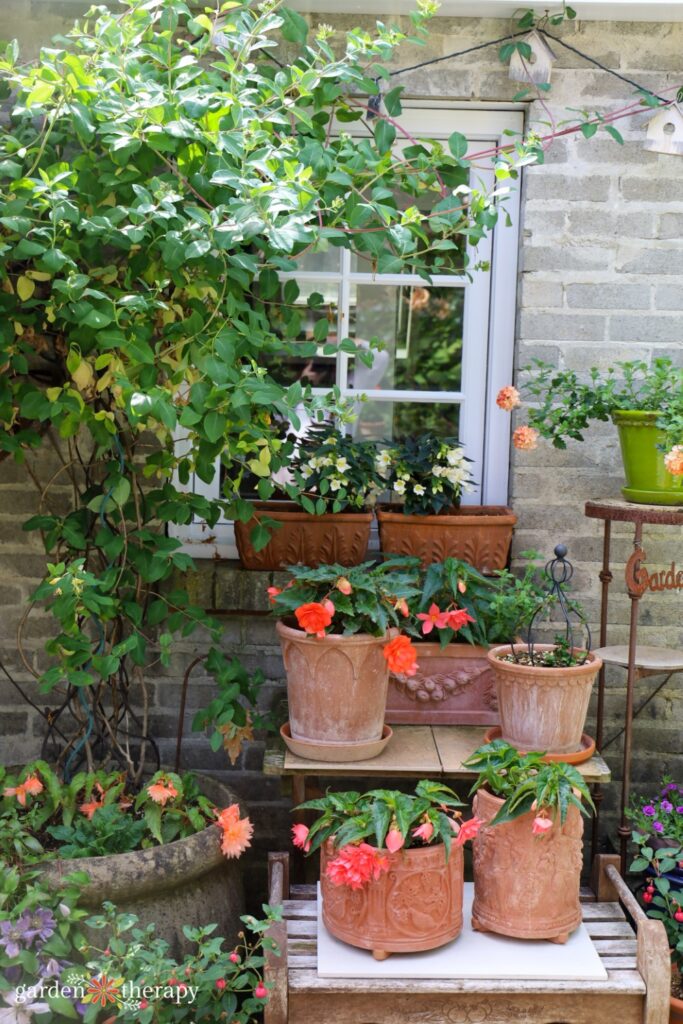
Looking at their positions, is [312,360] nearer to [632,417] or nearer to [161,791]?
[632,417]

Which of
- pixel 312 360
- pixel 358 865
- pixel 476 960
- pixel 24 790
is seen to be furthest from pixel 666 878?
pixel 312 360

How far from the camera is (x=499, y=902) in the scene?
273cm

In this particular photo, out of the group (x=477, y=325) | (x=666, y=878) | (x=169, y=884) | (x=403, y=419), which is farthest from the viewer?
(x=403, y=419)

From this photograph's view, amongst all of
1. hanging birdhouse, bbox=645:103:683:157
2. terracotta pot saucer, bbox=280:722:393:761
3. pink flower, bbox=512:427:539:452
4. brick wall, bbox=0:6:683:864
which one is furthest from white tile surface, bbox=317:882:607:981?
hanging birdhouse, bbox=645:103:683:157

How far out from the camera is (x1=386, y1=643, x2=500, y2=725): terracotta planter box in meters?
3.31

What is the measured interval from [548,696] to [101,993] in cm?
129

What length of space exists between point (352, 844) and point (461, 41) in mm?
2431

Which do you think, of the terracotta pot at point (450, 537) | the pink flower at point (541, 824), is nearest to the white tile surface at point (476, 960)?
the pink flower at point (541, 824)

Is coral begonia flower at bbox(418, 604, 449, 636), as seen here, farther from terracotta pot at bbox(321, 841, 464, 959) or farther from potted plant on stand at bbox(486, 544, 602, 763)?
terracotta pot at bbox(321, 841, 464, 959)

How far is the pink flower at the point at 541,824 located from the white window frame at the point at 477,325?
1326mm

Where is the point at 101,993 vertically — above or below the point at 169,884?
below

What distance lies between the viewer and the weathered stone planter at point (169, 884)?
2807mm

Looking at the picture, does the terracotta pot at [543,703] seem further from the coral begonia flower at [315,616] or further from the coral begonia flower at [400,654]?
the coral begonia flower at [315,616]

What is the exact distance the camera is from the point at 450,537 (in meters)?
3.48
